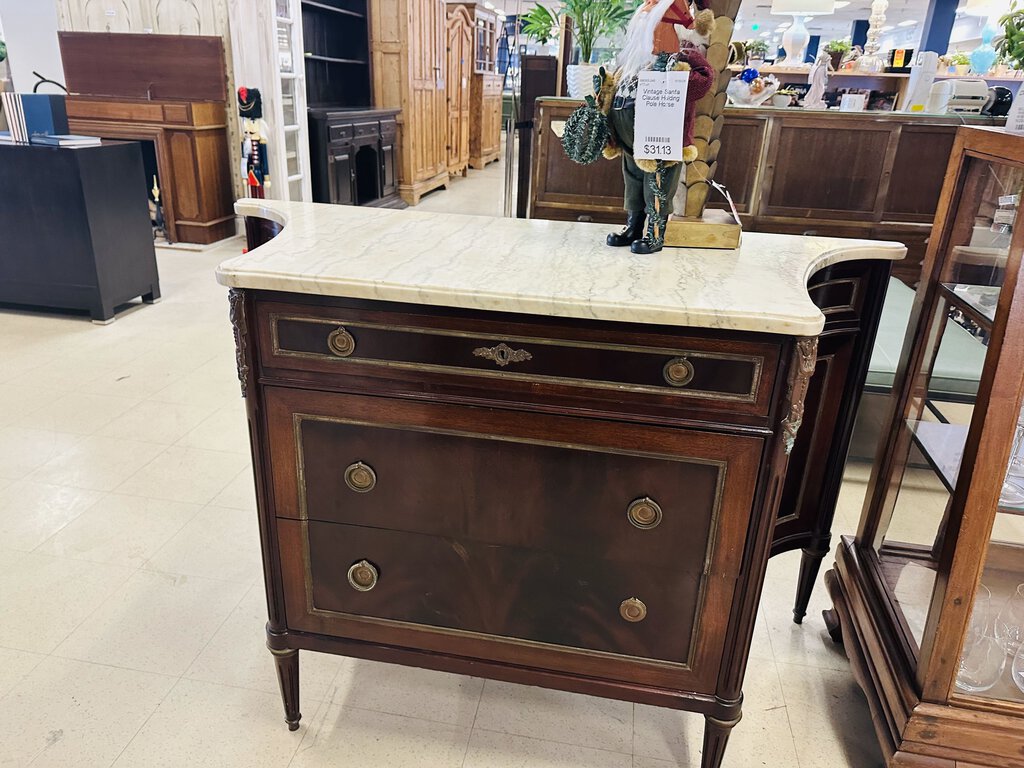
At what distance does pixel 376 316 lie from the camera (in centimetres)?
120

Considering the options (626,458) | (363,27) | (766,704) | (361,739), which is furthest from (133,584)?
(363,27)

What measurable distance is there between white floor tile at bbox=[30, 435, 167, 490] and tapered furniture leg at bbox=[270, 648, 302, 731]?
1.23 metres

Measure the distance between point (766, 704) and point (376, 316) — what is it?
4.12 ft

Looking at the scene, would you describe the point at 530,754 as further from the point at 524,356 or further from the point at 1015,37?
the point at 1015,37

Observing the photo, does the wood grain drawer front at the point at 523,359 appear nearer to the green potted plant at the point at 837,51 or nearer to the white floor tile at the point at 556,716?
the white floor tile at the point at 556,716

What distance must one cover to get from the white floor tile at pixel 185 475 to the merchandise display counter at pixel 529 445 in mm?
1074

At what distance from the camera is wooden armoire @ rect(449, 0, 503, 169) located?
1015 centimetres

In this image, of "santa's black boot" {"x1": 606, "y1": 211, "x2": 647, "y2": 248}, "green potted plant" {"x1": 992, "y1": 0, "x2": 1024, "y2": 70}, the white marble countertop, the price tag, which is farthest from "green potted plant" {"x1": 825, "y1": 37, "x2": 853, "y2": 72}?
the price tag

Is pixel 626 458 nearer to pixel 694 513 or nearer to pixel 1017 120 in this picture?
pixel 694 513

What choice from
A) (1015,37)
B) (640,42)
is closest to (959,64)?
(1015,37)

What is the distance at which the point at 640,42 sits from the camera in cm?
132

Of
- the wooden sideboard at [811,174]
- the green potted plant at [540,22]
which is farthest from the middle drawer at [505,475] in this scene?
the green potted plant at [540,22]

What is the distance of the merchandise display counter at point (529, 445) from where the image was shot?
1149 millimetres

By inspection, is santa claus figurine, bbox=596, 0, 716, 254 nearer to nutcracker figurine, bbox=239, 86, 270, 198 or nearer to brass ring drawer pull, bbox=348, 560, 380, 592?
brass ring drawer pull, bbox=348, 560, 380, 592
